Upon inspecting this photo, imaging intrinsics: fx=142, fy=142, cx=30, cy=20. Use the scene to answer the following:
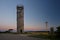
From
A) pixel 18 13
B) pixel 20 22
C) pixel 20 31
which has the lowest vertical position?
pixel 20 31

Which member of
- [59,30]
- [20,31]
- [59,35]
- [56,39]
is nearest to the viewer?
[56,39]

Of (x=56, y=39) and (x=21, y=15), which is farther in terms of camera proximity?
(x=21, y=15)

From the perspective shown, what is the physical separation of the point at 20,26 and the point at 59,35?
1483 centimetres

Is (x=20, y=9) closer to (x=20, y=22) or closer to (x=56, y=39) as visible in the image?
(x=20, y=22)

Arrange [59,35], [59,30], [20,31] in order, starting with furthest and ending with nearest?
1. [20,31]
2. [59,30]
3. [59,35]

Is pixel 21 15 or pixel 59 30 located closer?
pixel 59 30

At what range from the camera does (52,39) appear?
9.45 metres

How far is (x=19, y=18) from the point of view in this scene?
24844 millimetres

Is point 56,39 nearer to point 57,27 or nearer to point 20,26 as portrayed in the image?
point 57,27

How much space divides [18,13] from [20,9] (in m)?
0.78

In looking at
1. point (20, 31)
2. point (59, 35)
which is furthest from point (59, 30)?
point (20, 31)

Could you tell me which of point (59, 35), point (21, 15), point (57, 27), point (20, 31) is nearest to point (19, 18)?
point (21, 15)

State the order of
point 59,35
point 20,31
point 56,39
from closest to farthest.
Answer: point 56,39
point 59,35
point 20,31

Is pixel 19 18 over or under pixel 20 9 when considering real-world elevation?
under
